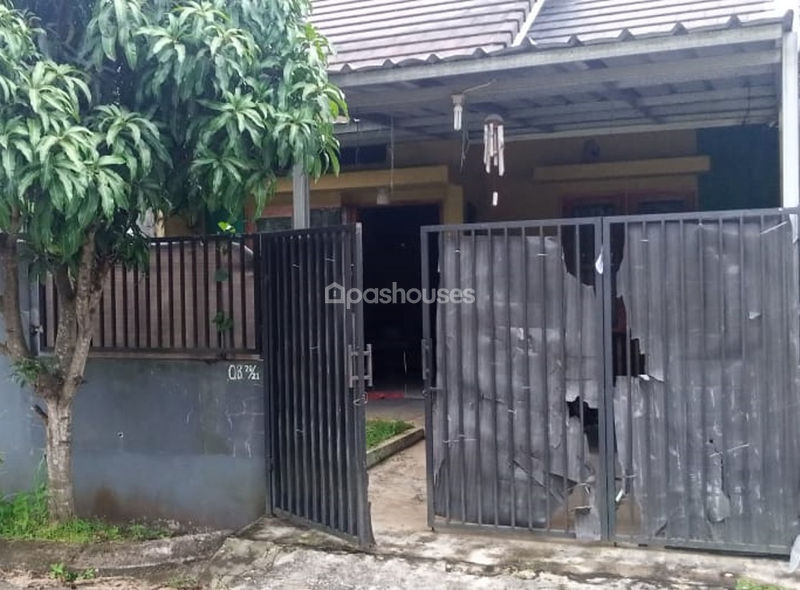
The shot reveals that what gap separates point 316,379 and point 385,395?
5069 mm

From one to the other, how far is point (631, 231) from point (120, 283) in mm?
3766

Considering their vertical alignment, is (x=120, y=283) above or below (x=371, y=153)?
below

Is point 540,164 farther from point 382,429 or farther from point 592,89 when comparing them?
point 382,429

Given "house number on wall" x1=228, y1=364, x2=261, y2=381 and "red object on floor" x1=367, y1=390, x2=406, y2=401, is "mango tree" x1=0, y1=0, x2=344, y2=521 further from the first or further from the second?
"red object on floor" x1=367, y1=390, x2=406, y2=401

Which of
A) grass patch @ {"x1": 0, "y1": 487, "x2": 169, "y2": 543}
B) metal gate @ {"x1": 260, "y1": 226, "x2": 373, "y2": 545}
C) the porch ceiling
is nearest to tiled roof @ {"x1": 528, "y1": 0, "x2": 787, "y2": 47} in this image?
the porch ceiling

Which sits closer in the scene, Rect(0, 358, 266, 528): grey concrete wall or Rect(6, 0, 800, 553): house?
Rect(6, 0, 800, 553): house

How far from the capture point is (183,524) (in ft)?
19.9

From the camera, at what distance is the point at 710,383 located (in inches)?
188

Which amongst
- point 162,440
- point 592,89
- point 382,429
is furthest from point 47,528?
point 592,89

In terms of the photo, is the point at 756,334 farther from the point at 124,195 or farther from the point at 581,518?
the point at 124,195

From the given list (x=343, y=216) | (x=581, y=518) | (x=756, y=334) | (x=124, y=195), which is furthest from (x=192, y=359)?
(x=343, y=216)

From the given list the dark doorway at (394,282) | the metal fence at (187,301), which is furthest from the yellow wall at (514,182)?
the metal fence at (187,301)

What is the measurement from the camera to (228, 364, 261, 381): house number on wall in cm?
585

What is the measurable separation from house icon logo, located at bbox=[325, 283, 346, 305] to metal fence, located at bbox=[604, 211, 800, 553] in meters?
1.58
